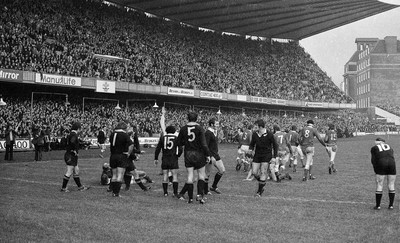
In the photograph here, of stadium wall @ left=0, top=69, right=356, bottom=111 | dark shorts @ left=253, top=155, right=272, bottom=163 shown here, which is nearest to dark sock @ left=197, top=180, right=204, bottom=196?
dark shorts @ left=253, top=155, right=272, bottom=163

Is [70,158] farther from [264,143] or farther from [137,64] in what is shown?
[137,64]

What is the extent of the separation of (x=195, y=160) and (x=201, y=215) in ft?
6.37

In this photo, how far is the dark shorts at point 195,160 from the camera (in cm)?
1072

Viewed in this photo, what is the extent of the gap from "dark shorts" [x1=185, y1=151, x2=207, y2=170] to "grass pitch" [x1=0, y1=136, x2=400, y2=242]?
92 centimetres

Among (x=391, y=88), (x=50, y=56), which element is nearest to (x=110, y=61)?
(x=50, y=56)

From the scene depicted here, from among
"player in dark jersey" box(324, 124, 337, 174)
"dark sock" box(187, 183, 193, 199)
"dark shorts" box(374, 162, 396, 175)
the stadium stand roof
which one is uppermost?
the stadium stand roof

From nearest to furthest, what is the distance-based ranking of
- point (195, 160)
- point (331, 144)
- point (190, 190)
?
point (190, 190) → point (195, 160) → point (331, 144)

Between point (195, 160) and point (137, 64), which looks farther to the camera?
point (137, 64)

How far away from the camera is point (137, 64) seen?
132ft

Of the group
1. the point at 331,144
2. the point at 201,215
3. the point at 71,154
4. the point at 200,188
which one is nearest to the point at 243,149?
the point at 331,144

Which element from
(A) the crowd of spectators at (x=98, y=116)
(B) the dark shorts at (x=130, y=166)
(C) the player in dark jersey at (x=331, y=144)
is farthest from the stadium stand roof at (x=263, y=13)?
(B) the dark shorts at (x=130, y=166)

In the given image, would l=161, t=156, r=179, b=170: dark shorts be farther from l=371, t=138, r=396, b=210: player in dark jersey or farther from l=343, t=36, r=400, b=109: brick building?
l=343, t=36, r=400, b=109: brick building

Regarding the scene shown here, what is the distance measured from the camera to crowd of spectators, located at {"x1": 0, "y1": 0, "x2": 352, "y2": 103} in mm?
32125

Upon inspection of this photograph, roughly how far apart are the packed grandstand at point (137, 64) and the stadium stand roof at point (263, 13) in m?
1.58
